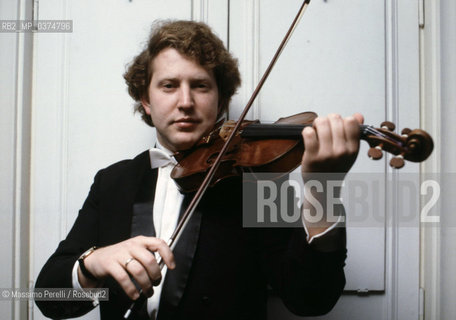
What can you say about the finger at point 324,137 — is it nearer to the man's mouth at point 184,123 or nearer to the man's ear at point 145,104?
the man's mouth at point 184,123

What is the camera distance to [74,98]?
1.19 m

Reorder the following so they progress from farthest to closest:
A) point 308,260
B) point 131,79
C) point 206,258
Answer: point 131,79, point 206,258, point 308,260

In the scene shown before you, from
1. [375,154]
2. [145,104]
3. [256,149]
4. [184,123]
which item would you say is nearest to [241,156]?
[256,149]

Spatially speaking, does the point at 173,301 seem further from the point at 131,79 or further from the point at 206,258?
the point at 131,79

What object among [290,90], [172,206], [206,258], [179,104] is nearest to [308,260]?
[206,258]

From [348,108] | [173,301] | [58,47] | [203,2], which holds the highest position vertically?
[203,2]

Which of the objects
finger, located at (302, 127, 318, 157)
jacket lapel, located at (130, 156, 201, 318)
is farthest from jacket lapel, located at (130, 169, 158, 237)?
finger, located at (302, 127, 318, 157)

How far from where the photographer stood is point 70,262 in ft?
2.64

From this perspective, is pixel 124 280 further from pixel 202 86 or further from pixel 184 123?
pixel 202 86

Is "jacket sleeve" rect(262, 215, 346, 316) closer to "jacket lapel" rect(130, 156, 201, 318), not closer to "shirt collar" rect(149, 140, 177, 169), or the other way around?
"jacket lapel" rect(130, 156, 201, 318)

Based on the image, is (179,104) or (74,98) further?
(74,98)

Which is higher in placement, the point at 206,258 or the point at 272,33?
the point at 272,33

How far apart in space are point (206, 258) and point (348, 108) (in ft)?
2.30

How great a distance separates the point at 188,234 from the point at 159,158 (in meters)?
0.23
